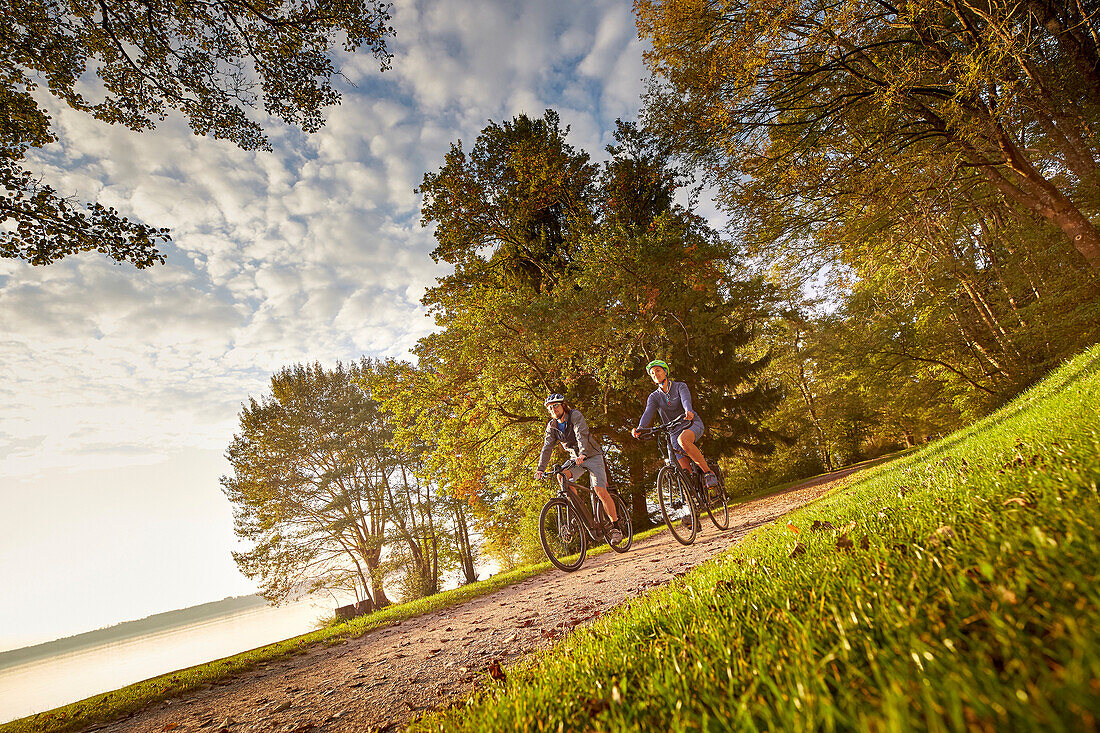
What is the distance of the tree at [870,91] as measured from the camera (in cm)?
834

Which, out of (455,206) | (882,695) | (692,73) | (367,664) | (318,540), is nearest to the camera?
(882,695)

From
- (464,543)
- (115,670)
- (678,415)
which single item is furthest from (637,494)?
(115,670)

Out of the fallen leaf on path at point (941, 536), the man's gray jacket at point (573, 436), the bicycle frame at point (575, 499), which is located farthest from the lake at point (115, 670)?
the fallen leaf on path at point (941, 536)

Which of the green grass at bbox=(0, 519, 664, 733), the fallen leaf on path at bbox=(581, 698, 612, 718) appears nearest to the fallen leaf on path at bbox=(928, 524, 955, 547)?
the fallen leaf on path at bbox=(581, 698, 612, 718)

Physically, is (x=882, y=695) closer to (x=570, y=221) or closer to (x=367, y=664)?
(x=367, y=664)

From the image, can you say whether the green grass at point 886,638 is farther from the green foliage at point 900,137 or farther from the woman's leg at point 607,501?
the green foliage at point 900,137

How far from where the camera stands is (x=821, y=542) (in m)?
2.97

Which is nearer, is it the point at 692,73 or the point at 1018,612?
→ the point at 1018,612

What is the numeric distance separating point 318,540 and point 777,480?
29945 millimetres

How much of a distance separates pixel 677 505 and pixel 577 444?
7.41 ft

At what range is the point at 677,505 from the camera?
8.15 metres

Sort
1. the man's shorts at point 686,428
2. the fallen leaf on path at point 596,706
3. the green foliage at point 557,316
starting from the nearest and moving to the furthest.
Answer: the fallen leaf on path at point 596,706 < the man's shorts at point 686,428 < the green foliage at point 557,316

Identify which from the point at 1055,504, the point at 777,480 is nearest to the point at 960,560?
the point at 1055,504

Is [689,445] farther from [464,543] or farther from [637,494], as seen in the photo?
[464,543]
